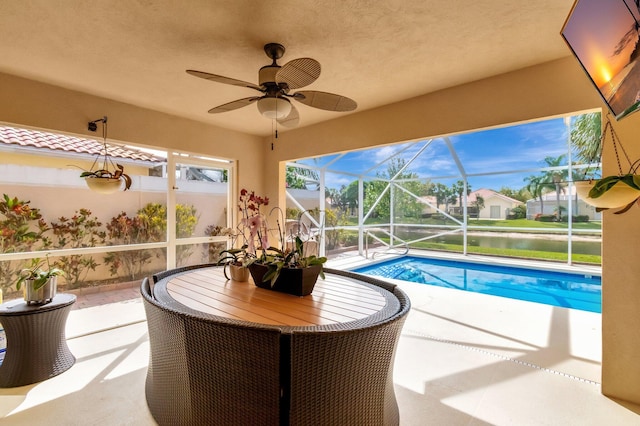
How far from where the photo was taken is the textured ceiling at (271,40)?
1.86 meters

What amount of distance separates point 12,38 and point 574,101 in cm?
434

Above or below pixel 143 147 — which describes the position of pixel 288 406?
below

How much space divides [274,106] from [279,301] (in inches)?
53.0

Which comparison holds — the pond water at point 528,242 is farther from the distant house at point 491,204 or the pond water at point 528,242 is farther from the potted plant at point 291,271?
the potted plant at point 291,271

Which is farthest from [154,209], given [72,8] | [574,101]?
[574,101]

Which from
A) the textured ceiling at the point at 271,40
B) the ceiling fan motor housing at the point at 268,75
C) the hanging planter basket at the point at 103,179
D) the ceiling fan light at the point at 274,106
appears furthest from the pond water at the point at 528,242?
the hanging planter basket at the point at 103,179

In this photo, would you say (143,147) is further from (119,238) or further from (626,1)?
(626,1)

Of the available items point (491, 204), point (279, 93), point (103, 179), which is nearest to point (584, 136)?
point (491, 204)

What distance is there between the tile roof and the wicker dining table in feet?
9.43

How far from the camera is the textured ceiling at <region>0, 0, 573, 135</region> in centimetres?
186

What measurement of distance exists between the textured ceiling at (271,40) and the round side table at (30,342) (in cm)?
199

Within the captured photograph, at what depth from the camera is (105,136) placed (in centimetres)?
342

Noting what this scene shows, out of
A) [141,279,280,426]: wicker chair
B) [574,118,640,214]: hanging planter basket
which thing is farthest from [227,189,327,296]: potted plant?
[574,118,640,214]: hanging planter basket

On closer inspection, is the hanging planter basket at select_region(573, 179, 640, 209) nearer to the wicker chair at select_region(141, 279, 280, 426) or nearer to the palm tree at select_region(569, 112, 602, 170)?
the wicker chair at select_region(141, 279, 280, 426)
